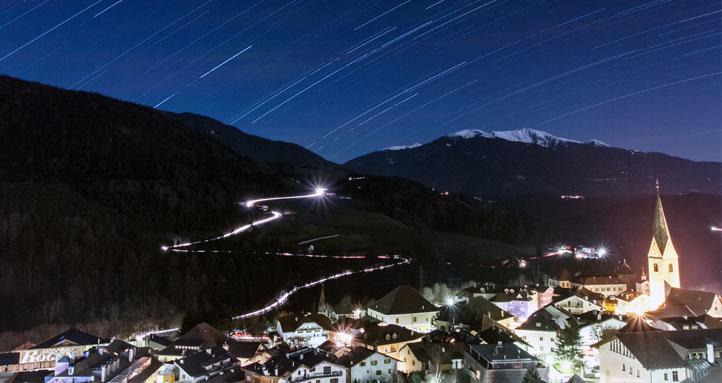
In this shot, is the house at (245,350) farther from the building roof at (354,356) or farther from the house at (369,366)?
the house at (369,366)

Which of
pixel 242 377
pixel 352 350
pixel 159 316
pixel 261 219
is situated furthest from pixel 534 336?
pixel 261 219

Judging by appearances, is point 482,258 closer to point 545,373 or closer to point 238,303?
point 238,303

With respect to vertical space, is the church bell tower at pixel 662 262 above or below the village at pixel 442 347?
above

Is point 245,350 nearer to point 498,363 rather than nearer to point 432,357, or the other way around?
point 432,357

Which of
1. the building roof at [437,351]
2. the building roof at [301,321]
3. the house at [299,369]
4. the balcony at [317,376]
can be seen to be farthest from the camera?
the building roof at [301,321]

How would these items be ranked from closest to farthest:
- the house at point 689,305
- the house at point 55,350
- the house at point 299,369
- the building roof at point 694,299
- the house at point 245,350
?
the house at point 299,369 < the house at point 245,350 < the house at point 55,350 < the house at point 689,305 < the building roof at point 694,299

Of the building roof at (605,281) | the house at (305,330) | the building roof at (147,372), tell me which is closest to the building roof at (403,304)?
the house at (305,330)
